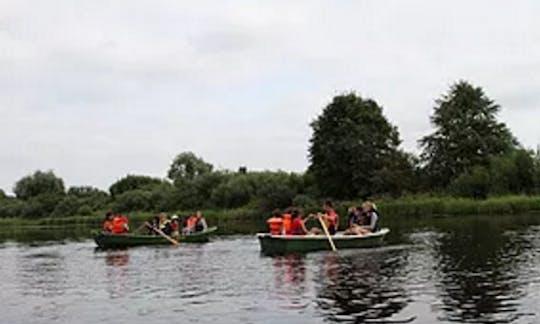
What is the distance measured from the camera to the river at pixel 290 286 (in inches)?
628

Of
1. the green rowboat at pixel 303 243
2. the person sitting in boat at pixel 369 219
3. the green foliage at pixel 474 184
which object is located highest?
the green foliage at pixel 474 184

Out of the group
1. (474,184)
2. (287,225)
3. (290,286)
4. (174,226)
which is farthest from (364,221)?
(474,184)

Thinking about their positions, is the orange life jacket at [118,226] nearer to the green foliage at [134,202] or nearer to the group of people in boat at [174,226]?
the group of people in boat at [174,226]

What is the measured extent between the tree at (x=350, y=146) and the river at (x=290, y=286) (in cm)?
3755

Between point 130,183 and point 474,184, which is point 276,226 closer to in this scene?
point 474,184

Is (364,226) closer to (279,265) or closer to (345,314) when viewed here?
(279,265)

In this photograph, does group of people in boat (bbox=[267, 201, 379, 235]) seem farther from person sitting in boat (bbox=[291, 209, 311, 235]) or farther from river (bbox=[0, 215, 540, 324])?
river (bbox=[0, 215, 540, 324])

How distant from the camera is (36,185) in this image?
124688mm

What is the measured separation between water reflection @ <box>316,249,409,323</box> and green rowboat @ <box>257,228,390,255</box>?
99.1 inches

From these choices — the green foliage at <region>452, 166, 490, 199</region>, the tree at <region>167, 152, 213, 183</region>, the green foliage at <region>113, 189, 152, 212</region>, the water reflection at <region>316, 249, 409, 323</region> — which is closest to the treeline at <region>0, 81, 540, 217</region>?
the green foliage at <region>452, 166, 490, 199</region>

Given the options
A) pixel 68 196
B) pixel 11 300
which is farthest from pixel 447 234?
pixel 68 196

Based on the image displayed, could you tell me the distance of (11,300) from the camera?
798 inches

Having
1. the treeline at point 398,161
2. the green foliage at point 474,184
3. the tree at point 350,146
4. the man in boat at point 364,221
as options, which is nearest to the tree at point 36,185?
the treeline at point 398,161

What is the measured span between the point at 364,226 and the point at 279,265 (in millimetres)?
8704
